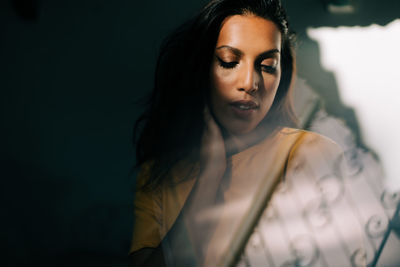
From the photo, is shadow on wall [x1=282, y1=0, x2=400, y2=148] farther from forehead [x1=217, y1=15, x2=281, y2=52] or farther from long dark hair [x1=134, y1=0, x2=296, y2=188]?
forehead [x1=217, y1=15, x2=281, y2=52]

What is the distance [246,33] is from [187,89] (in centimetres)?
24

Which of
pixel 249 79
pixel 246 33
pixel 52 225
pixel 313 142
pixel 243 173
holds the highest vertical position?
pixel 246 33

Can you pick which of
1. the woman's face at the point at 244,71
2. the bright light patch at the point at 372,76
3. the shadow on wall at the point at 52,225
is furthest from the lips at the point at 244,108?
the shadow on wall at the point at 52,225

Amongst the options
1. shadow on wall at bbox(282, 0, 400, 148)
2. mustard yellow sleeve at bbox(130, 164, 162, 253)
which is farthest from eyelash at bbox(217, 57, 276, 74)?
mustard yellow sleeve at bbox(130, 164, 162, 253)

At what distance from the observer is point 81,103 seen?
91 cm

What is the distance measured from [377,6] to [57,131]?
1.07 meters

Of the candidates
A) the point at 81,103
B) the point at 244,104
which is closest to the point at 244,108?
the point at 244,104

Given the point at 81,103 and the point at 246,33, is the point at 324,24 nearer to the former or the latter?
the point at 246,33

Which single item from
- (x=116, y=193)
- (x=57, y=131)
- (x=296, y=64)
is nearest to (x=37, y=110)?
(x=57, y=131)

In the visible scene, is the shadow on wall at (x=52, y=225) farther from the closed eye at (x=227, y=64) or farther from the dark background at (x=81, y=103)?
the closed eye at (x=227, y=64)

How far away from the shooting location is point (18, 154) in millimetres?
895

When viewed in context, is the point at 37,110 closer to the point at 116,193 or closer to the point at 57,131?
the point at 57,131

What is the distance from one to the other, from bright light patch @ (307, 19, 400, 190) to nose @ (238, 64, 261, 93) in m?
0.25

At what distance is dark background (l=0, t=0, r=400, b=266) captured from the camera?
877mm
